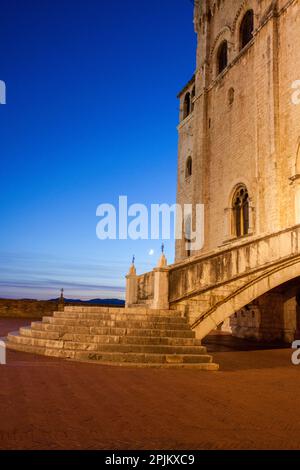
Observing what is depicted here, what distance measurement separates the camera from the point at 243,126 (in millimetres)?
17578

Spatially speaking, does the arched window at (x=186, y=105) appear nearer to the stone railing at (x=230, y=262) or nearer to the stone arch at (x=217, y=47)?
the stone arch at (x=217, y=47)

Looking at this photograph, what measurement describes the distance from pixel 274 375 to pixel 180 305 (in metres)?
2.93

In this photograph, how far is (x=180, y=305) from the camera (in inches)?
399

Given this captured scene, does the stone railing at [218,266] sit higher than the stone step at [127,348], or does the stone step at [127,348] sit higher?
the stone railing at [218,266]

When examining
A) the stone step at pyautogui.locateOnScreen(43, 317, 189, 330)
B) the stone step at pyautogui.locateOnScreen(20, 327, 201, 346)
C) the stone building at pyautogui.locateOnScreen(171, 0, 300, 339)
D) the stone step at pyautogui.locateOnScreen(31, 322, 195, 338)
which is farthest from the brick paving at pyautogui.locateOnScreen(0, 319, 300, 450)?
the stone building at pyautogui.locateOnScreen(171, 0, 300, 339)

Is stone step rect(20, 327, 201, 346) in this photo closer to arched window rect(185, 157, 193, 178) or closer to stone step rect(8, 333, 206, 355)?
stone step rect(8, 333, 206, 355)

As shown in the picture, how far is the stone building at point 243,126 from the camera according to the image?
14.4 m

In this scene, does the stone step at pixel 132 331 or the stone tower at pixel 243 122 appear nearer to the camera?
the stone step at pixel 132 331

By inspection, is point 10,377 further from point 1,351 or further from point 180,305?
point 180,305

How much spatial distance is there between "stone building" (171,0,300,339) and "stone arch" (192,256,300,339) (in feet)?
3.70

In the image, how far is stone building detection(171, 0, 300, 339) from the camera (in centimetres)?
1438

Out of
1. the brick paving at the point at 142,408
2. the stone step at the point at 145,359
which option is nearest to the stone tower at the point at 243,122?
the stone step at the point at 145,359

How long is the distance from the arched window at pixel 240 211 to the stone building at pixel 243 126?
0.04 m
